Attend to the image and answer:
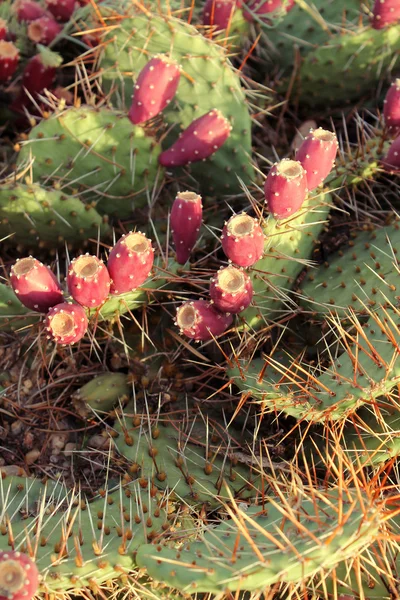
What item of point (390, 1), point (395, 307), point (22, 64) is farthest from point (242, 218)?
point (22, 64)

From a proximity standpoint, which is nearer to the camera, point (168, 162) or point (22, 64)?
point (168, 162)

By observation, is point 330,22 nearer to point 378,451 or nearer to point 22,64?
point 22,64

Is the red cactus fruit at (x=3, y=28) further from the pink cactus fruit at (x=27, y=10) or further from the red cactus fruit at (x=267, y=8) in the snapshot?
the red cactus fruit at (x=267, y=8)

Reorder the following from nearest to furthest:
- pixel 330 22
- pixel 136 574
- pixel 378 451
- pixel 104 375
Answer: pixel 136 574, pixel 378 451, pixel 104 375, pixel 330 22

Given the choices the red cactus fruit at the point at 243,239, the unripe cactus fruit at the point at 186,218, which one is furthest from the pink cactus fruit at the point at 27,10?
the red cactus fruit at the point at 243,239

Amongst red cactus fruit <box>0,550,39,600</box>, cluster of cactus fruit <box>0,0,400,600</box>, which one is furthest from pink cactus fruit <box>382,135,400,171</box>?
red cactus fruit <box>0,550,39,600</box>

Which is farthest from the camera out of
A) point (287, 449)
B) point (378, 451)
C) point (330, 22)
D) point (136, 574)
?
point (330, 22)

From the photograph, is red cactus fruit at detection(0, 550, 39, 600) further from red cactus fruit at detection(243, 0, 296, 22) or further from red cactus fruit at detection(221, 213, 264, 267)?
red cactus fruit at detection(243, 0, 296, 22)
